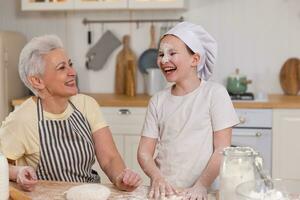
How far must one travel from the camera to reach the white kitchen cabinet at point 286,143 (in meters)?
3.10

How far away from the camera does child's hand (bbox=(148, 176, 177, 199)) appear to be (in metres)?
1.51

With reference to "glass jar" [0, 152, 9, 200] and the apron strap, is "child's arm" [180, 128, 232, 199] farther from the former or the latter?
the apron strap

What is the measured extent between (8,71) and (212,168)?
7.17 ft

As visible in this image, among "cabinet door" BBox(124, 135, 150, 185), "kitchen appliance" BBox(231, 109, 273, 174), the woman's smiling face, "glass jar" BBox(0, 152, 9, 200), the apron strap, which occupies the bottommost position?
"cabinet door" BBox(124, 135, 150, 185)

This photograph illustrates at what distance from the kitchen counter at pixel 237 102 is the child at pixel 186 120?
1321 mm

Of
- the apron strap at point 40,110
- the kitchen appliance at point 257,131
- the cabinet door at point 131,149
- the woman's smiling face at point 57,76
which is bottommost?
the cabinet door at point 131,149

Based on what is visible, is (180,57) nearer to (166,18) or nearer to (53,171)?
(53,171)

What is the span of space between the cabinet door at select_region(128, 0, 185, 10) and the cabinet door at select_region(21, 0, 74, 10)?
1.46 ft

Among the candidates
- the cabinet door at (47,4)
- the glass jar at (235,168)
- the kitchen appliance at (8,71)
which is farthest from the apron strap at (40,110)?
the cabinet door at (47,4)

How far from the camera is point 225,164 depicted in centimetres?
128

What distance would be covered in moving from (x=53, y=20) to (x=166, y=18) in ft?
2.96

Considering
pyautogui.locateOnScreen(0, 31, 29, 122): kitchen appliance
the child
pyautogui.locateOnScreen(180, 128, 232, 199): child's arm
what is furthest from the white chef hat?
pyautogui.locateOnScreen(0, 31, 29, 122): kitchen appliance

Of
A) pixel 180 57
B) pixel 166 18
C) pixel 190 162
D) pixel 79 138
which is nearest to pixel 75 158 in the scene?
pixel 79 138

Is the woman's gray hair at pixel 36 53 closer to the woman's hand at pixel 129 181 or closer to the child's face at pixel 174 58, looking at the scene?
the child's face at pixel 174 58
